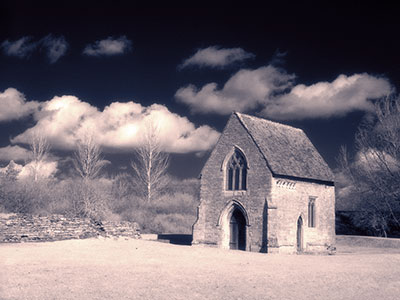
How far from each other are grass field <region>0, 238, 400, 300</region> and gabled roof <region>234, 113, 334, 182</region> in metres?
8.03

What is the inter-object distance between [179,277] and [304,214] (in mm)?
16871

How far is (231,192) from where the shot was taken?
30000mm

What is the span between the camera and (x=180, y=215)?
57188 millimetres

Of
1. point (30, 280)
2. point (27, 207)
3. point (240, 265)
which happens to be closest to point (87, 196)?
point (27, 207)

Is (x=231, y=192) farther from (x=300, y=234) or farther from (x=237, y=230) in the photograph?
(x=300, y=234)

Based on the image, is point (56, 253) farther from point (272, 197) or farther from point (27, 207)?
point (27, 207)

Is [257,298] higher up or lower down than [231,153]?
lower down

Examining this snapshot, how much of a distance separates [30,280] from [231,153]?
59.8ft

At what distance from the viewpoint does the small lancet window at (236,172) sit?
29734 mm

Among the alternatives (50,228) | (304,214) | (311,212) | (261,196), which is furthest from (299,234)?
(50,228)

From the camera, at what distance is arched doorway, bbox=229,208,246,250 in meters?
29.6

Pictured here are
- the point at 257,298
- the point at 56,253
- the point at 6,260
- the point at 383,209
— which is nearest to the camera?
the point at 257,298

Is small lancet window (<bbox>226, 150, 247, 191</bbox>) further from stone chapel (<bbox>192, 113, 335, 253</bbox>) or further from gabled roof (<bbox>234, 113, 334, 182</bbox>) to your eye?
gabled roof (<bbox>234, 113, 334, 182</bbox>)

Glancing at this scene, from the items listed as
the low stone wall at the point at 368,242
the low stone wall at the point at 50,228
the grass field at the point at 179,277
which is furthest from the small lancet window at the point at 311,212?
the low stone wall at the point at 50,228
